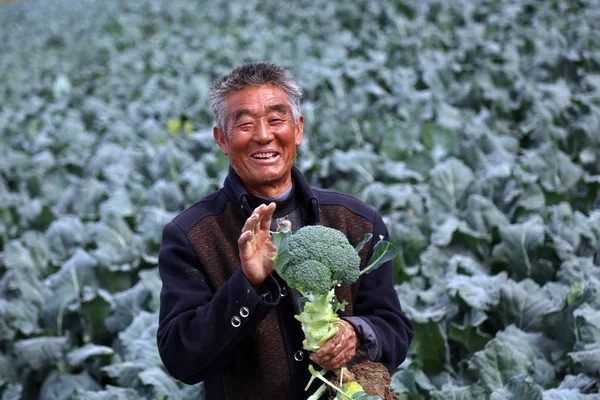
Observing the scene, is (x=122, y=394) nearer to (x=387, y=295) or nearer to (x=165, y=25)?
(x=387, y=295)

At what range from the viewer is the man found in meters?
2.46

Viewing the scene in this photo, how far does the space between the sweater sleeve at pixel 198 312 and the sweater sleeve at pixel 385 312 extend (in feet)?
1.29

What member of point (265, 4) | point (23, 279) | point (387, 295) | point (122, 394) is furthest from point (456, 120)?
point (265, 4)

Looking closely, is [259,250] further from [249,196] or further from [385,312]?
[385,312]

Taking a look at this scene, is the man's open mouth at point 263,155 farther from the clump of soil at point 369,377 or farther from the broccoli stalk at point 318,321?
the clump of soil at point 369,377

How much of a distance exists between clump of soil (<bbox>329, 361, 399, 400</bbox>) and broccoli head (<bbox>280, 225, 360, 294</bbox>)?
26cm

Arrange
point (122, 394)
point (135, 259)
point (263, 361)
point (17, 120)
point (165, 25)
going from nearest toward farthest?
point (263, 361)
point (122, 394)
point (135, 259)
point (17, 120)
point (165, 25)

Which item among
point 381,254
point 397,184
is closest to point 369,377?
point 381,254

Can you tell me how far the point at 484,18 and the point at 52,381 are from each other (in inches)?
337

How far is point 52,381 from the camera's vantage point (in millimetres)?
4496

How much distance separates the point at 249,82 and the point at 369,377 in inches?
36.4

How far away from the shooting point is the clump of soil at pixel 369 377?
2363mm

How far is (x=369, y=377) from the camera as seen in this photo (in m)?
2.38

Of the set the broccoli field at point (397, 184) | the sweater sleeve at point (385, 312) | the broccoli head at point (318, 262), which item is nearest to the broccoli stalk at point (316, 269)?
the broccoli head at point (318, 262)
